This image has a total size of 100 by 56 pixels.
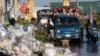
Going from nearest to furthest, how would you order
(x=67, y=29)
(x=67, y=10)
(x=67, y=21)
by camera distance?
1. (x=67, y=29)
2. (x=67, y=21)
3. (x=67, y=10)

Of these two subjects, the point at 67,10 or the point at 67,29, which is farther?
the point at 67,10

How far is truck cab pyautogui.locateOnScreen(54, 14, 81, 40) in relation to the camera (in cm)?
2992

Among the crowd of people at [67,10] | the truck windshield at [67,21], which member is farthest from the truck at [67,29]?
the crowd of people at [67,10]

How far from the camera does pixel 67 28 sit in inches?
1184

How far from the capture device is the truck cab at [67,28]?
98.2 ft

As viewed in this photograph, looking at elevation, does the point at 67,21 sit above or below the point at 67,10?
above

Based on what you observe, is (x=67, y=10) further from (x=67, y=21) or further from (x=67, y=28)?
(x=67, y=28)

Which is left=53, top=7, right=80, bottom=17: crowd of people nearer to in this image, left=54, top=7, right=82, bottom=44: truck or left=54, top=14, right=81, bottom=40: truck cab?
left=54, top=7, right=82, bottom=44: truck

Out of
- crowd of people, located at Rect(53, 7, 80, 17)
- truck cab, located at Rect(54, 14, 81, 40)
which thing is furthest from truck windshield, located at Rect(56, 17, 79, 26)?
crowd of people, located at Rect(53, 7, 80, 17)

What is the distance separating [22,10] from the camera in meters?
50.6

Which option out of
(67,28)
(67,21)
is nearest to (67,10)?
(67,21)

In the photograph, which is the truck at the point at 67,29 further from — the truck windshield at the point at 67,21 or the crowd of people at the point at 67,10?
the crowd of people at the point at 67,10

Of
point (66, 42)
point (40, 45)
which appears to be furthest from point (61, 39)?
point (40, 45)

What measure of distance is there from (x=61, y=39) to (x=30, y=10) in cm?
2289
